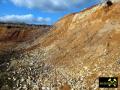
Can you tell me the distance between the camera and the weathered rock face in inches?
1604

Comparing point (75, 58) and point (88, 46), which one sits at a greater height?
point (88, 46)

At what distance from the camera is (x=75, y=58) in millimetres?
45312

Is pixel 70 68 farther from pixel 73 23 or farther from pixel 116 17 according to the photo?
pixel 73 23

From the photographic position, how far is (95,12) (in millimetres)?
54344

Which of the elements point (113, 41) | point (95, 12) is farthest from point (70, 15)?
point (113, 41)

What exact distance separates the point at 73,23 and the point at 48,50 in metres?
8.45

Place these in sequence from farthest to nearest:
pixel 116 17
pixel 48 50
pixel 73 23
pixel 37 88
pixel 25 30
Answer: pixel 25 30, pixel 73 23, pixel 48 50, pixel 116 17, pixel 37 88

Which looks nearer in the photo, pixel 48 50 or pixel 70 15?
pixel 48 50

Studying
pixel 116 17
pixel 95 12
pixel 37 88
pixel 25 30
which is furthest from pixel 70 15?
pixel 25 30

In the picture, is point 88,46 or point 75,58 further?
point 88,46

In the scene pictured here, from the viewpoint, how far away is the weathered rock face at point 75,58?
4075 cm

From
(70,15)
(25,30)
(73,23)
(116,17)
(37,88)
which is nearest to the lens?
(37,88)

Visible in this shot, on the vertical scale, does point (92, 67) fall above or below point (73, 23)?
below


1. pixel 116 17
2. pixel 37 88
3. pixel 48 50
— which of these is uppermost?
pixel 116 17
